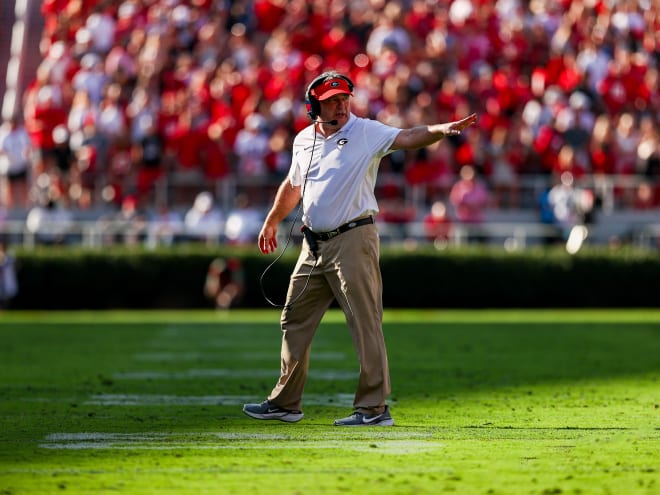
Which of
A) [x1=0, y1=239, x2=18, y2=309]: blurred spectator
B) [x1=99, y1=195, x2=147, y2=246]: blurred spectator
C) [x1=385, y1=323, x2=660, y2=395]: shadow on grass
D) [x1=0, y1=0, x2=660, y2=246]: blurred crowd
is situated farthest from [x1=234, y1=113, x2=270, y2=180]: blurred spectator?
[x1=385, y1=323, x2=660, y2=395]: shadow on grass

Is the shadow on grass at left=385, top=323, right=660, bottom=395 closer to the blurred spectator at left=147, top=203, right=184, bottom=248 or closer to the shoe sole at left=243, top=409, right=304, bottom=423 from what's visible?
the shoe sole at left=243, top=409, right=304, bottom=423

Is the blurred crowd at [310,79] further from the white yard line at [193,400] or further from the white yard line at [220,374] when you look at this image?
the white yard line at [193,400]

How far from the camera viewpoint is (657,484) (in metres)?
5.74

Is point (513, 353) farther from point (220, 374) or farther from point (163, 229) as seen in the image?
point (163, 229)

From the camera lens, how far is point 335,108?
7914mm

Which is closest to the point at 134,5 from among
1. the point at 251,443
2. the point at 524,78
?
the point at 524,78

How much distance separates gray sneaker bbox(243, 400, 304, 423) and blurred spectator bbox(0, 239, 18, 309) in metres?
14.0

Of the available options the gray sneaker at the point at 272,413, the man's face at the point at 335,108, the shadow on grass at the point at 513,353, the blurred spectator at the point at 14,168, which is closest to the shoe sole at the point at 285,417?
the gray sneaker at the point at 272,413

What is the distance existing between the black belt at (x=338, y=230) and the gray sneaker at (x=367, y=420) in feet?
3.21

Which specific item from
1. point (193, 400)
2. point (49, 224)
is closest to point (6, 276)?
point (49, 224)

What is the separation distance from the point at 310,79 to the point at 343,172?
16.3 m

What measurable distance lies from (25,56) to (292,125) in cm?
691

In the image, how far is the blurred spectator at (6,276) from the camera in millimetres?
21641

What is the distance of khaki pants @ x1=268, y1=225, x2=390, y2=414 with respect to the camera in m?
7.87
